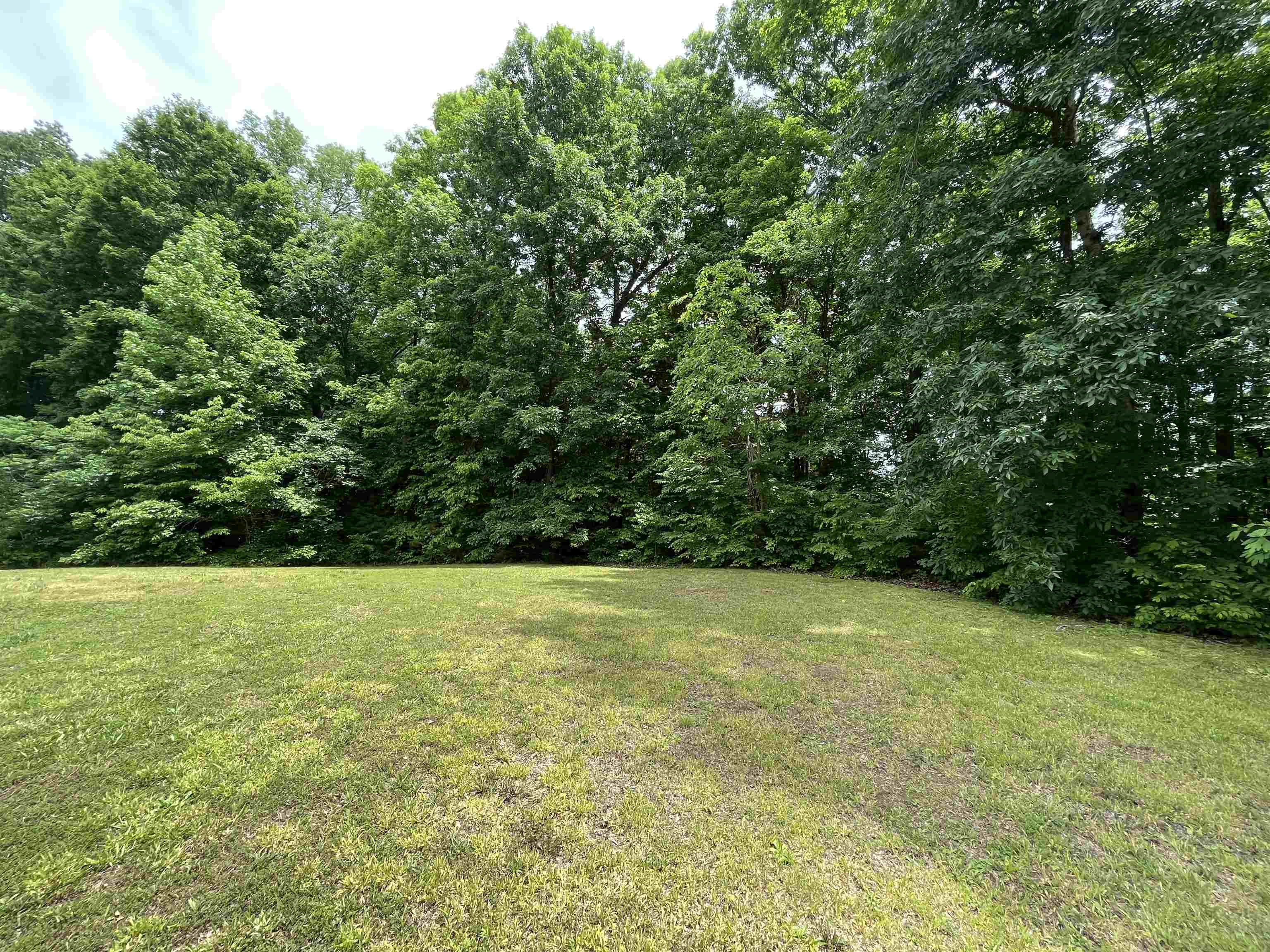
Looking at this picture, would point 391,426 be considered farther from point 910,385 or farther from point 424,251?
point 910,385

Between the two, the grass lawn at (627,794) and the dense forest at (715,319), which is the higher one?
the dense forest at (715,319)

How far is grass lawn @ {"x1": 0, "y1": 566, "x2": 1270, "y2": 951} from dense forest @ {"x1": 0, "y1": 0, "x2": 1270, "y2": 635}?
2825 millimetres

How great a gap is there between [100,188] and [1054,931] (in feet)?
91.6

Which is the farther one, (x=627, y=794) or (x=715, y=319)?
(x=715, y=319)

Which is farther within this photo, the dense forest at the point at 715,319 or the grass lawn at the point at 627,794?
the dense forest at the point at 715,319

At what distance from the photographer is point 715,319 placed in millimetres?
12047

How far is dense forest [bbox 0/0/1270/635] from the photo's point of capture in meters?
5.47

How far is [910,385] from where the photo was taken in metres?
10.3

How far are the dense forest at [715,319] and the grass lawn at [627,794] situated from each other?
2.83 meters

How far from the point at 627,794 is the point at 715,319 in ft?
37.8

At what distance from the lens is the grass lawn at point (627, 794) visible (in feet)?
5.40

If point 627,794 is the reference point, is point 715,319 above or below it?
above

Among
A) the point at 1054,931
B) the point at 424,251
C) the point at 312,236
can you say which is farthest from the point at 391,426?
the point at 1054,931

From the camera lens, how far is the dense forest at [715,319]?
18.0 feet
